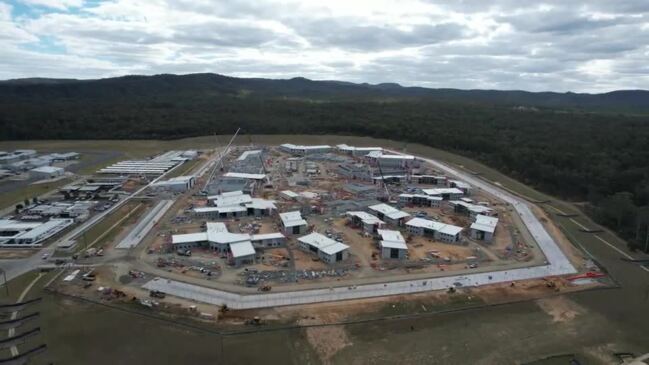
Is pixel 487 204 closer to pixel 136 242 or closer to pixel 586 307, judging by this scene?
pixel 586 307

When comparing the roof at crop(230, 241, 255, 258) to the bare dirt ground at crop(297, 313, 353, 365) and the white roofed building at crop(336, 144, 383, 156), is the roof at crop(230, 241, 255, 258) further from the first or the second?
the white roofed building at crop(336, 144, 383, 156)

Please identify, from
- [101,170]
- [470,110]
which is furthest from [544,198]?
[470,110]

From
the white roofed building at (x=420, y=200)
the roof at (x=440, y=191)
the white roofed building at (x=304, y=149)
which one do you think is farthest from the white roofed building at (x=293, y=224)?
the white roofed building at (x=304, y=149)

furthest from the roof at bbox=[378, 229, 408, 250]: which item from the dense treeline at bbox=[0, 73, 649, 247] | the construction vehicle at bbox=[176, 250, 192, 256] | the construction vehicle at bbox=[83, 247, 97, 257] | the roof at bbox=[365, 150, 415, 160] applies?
the roof at bbox=[365, 150, 415, 160]

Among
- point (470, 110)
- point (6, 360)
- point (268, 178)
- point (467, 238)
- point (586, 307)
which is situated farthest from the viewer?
point (470, 110)

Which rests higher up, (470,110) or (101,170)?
(470,110)

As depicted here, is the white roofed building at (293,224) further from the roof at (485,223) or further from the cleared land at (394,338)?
the roof at (485,223)
